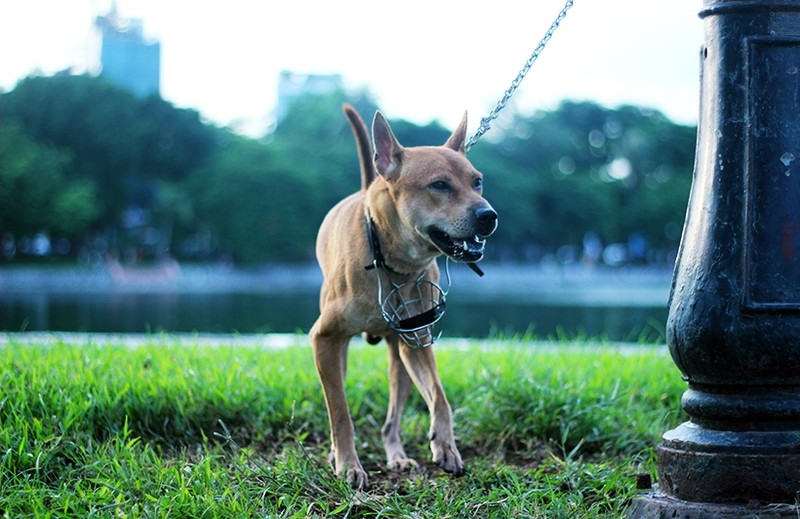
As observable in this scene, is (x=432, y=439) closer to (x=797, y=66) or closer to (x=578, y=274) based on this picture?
(x=797, y=66)

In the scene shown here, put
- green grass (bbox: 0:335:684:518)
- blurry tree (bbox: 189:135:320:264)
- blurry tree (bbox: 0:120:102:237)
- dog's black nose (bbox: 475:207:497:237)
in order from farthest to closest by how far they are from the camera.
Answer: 1. blurry tree (bbox: 189:135:320:264)
2. blurry tree (bbox: 0:120:102:237)
3. dog's black nose (bbox: 475:207:497:237)
4. green grass (bbox: 0:335:684:518)

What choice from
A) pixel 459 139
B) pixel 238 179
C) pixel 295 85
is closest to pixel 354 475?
pixel 459 139

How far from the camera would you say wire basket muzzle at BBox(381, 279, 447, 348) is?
Result: 14.1 ft

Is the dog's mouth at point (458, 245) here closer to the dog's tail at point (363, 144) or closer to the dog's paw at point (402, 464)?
the dog's paw at point (402, 464)

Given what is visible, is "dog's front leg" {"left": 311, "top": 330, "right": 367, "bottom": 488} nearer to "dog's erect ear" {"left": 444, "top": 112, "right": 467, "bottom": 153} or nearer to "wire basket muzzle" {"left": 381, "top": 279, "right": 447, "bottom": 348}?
"wire basket muzzle" {"left": 381, "top": 279, "right": 447, "bottom": 348}

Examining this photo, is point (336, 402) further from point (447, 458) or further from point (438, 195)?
point (438, 195)

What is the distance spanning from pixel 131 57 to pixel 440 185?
115m

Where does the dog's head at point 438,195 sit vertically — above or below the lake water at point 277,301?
above

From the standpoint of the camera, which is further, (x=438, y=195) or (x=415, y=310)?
(x=415, y=310)

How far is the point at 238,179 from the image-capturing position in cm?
5466

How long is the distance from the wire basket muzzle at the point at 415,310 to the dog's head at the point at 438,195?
10.9 inches

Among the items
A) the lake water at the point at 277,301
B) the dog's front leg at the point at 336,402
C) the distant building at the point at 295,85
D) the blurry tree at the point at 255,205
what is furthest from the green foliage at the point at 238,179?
the dog's front leg at the point at 336,402

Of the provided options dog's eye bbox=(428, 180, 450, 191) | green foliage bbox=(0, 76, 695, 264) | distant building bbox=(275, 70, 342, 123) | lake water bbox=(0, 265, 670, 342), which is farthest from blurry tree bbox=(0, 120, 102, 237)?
dog's eye bbox=(428, 180, 450, 191)

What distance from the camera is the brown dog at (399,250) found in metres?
4.18
